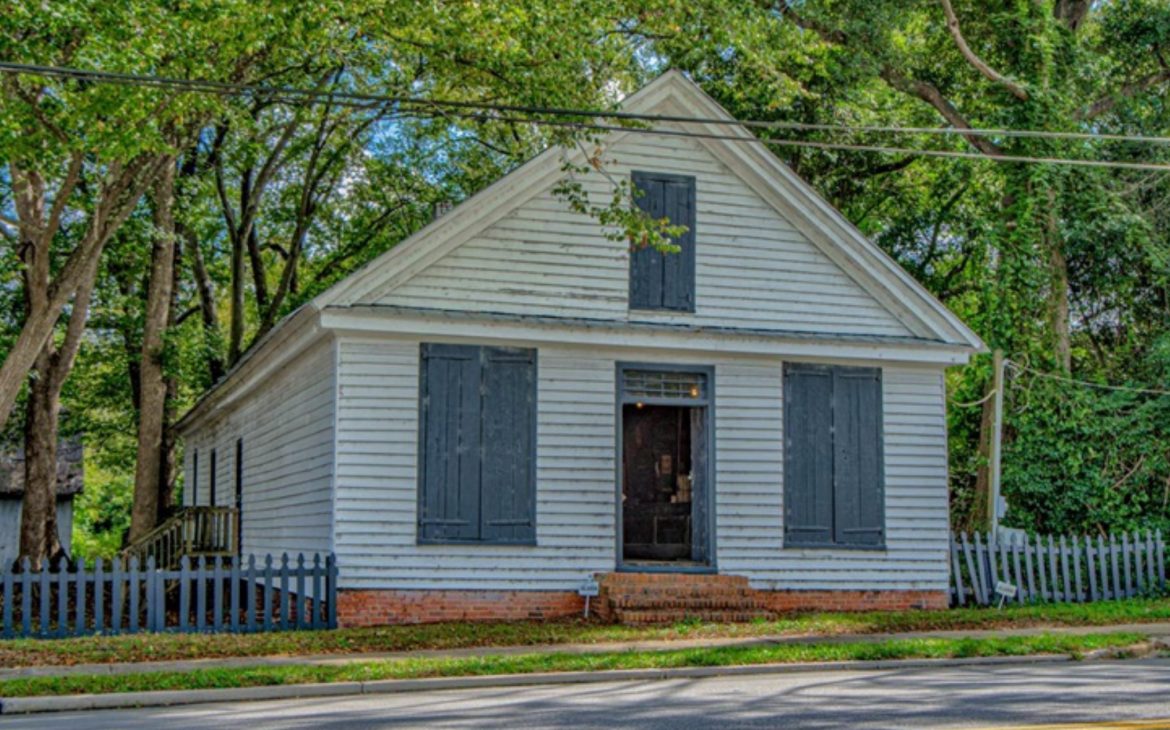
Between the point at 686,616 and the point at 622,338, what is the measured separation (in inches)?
147

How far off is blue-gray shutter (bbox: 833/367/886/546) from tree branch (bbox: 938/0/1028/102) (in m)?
8.66

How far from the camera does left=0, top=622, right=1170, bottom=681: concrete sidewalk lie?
39.7 ft

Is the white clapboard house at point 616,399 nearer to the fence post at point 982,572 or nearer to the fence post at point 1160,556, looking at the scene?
the fence post at point 982,572

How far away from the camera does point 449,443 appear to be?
1616 cm

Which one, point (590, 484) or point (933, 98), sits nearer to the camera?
point (590, 484)

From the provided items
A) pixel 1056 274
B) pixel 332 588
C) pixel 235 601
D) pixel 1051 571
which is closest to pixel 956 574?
pixel 1051 571

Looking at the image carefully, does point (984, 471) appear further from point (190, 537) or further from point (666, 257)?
point (190, 537)

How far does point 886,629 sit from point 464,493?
5.51 metres

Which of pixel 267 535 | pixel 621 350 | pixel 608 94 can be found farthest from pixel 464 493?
pixel 608 94

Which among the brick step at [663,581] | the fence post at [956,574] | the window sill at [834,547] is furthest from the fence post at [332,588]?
the fence post at [956,574]

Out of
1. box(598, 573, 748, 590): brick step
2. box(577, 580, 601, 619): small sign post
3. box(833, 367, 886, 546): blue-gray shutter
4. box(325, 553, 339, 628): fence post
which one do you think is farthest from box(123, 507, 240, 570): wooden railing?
box(833, 367, 886, 546): blue-gray shutter

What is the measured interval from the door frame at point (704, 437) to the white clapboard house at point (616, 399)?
3cm

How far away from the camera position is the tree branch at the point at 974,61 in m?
23.8

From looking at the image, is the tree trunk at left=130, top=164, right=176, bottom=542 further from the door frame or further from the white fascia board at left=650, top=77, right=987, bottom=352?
the white fascia board at left=650, top=77, right=987, bottom=352
